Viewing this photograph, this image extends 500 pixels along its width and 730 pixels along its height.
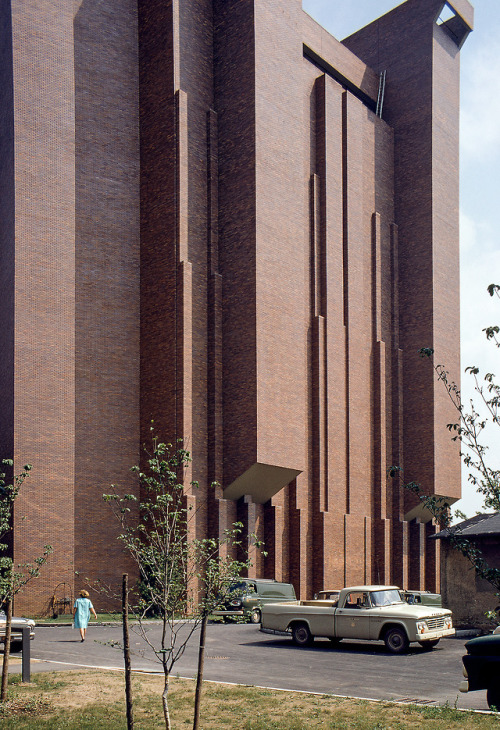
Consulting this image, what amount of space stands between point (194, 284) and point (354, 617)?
19280 mm

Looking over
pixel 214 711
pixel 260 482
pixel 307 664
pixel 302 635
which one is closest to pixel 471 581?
pixel 302 635

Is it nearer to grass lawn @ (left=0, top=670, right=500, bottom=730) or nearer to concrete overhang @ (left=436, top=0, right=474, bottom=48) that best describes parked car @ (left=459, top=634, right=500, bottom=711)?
grass lawn @ (left=0, top=670, right=500, bottom=730)

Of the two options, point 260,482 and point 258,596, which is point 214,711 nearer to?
point 258,596

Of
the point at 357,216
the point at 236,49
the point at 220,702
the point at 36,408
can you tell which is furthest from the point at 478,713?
the point at 357,216

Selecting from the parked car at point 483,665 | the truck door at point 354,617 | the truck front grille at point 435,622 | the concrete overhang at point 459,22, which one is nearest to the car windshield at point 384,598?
the truck door at point 354,617

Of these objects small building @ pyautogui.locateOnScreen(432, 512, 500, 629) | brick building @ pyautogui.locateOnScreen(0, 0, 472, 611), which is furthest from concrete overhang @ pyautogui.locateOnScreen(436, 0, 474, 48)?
small building @ pyautogui.locateOnScreen(432, 512, 500, 629)

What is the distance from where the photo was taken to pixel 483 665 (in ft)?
36.4

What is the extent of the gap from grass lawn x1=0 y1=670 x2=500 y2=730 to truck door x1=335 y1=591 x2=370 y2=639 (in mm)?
6347

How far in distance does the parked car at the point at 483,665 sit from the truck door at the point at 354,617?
8.25 meters

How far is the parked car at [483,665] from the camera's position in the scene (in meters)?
11.0

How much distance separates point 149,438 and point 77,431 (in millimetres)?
3196

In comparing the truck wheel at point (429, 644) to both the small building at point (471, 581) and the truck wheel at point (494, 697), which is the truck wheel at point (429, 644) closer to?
the small building at point (471, 581)

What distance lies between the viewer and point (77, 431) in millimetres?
32781

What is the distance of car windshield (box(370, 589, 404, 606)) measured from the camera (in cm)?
1970
